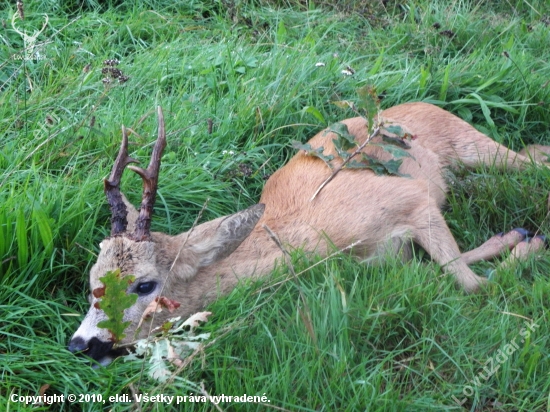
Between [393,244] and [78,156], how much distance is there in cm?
187

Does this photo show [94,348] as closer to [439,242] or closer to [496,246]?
[439,242]

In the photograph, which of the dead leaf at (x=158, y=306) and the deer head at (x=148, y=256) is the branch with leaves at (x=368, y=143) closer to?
the deer head at (x=148, y=256)

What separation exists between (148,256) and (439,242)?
167cm

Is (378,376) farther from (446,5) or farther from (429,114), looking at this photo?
(446,5)

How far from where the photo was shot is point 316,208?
192 inches

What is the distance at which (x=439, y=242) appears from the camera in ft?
15.9

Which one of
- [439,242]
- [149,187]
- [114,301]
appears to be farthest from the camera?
[439,242]

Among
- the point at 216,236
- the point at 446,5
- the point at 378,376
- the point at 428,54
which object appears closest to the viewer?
the point at 378,376

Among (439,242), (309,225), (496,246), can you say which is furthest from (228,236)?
(496,246)

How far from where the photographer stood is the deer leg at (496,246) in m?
4.91

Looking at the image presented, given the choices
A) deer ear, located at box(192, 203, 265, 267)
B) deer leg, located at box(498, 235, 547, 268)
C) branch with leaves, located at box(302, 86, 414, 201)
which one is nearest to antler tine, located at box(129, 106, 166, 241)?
deer ear, located at box(192, 203, 265, 267)

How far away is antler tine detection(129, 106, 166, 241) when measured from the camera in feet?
13.3

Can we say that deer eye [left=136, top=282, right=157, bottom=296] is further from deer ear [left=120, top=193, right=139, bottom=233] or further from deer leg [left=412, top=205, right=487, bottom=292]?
deer leg [left=412, top=205, right=487, bottom=292]

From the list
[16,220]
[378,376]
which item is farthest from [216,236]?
[378,376]
